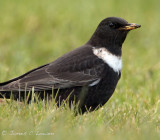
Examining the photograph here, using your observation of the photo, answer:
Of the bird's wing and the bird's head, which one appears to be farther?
the bird's head

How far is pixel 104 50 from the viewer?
18.0ft

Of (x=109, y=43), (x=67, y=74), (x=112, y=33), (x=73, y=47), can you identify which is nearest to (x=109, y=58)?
(x=109, y=43)

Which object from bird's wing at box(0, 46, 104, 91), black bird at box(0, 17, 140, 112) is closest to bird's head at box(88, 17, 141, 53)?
black bird at box(0, 17, 140, 112)

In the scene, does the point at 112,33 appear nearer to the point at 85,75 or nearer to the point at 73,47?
the point at 85,75

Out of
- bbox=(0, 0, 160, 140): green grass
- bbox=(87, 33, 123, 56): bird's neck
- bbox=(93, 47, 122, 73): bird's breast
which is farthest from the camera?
bbox=(87, 33, 123, 56): bird's neck

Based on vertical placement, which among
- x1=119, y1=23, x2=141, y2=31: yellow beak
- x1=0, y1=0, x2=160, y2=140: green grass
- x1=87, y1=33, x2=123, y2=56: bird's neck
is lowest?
x1=0, y1=0, x2=160, y2=140: green grass

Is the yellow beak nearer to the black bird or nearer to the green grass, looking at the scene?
the black bird

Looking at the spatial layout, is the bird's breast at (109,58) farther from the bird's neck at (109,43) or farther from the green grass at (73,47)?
the green grass at (73,47)

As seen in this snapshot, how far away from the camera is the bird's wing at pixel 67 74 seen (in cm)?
534

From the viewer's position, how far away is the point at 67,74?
546 cm

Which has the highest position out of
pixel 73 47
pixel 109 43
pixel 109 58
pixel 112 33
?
pixel 112 33

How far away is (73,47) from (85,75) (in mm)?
3752

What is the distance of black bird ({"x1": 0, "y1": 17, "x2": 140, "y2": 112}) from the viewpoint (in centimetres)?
521

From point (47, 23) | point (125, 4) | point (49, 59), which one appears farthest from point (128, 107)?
point (125, 4)
